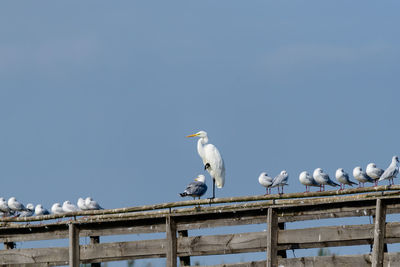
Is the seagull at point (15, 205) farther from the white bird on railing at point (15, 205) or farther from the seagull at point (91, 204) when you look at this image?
the seagull at point (91, 204)

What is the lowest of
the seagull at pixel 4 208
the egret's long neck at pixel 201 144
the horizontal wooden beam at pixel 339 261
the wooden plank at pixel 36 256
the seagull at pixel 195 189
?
the horizontal wooden beam at pixel 339 261

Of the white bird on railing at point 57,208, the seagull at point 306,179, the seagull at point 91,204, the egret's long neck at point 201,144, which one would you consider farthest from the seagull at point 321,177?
the white bird on railing at point 57,208

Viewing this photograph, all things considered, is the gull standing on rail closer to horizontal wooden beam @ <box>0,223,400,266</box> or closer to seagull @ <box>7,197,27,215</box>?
horizontal wooden beam @ <box>0,223,400,266</box>

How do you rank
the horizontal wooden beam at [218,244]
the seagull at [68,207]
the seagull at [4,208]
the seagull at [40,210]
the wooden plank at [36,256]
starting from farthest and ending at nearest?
1. the seagull at [4,208]
2. the seagull at [40,210]
3. the seagull at [68,207]
4. the wooden plank at [36,256]
5. the horizontal wooden beam at [218,244]

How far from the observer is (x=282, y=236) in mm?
14797

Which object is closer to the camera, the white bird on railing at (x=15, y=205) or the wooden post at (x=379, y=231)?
the wooden post at (x=379, y=231)

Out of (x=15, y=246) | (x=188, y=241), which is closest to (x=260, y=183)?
(x=15, y=246)

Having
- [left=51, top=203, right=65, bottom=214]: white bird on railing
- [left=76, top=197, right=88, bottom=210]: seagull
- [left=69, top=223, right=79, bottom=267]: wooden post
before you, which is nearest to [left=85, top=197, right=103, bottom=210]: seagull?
[left=76, top=197, right=88, bottom=210]: seagull

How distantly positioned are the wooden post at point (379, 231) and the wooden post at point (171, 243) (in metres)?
3.40

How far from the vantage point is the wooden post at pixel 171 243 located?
51.1 feet

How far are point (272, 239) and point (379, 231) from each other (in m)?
1.75

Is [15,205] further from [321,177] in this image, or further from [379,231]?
[379,231]

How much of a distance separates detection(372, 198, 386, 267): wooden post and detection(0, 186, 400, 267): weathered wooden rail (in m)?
0.01

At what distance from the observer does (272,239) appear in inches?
580
